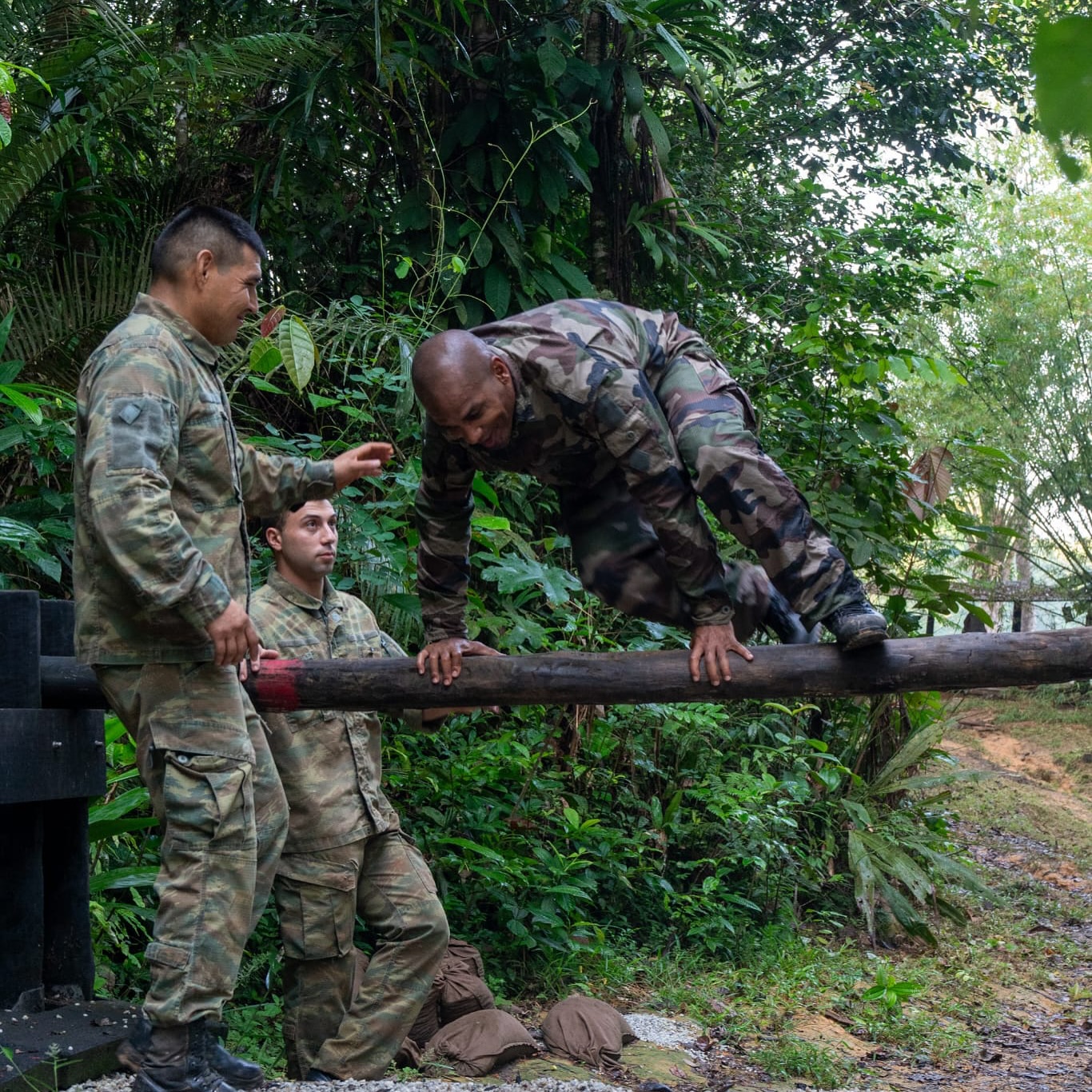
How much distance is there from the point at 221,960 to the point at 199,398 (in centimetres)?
128

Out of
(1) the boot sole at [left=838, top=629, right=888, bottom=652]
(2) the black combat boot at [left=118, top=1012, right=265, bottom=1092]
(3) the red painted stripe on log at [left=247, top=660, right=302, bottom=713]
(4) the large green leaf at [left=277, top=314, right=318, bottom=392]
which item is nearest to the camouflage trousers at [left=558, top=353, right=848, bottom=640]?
(1) the boot sole at [left=838, top=629, right=888, bottom=652]

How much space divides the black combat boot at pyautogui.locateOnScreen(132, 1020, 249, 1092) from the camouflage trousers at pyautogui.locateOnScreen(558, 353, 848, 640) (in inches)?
62.6

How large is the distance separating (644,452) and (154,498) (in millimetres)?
1208

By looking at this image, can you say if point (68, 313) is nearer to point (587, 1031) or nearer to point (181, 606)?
point (181, 606)

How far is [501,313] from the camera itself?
6.02m

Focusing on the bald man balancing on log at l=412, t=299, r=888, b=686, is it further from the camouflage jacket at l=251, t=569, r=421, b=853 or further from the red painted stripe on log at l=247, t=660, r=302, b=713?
the camouflage jacket at l=251, t=569, r=421, b=853

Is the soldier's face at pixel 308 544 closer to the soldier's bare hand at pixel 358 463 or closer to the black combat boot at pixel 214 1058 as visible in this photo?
the soldier's bare hand at pixel 358 463

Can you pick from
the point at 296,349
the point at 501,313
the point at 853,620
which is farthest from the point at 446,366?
the point at 501,313

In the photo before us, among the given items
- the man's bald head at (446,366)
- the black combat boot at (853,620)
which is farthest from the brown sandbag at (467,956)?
the man's bald head at (446,366)

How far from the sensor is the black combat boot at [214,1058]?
2.75 m

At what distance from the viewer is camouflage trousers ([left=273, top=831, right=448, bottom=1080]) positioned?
12.1 feet

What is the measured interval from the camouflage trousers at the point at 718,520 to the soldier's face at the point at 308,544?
88 centimetres

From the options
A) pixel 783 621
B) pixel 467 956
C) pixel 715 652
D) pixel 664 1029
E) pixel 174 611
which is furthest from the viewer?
pixel 664 1029

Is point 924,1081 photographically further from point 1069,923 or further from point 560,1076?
point 1069,923
